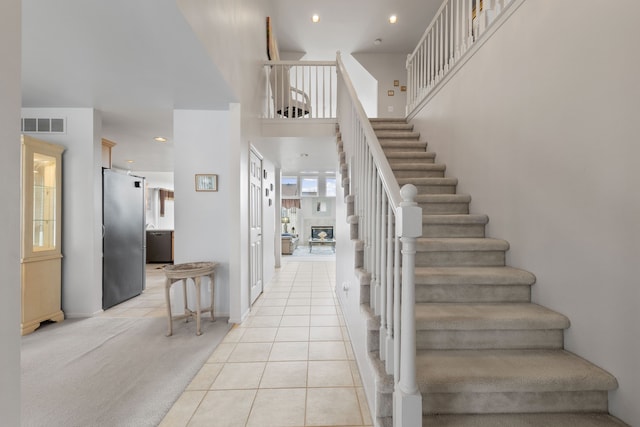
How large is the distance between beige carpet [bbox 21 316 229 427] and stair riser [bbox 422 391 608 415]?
170 cm

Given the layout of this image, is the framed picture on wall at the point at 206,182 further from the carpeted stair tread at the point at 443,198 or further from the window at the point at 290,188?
the window at the point at 290,188

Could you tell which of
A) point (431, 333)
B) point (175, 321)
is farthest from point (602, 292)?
point (175, 321)

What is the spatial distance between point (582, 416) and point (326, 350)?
5.47 ft

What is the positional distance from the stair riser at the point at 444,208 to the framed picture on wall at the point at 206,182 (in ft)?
7.62

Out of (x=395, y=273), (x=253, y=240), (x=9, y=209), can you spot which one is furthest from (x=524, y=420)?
(x=253, y=240)

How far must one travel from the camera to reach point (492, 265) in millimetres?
2158

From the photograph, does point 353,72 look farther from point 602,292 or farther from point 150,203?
point 150,203

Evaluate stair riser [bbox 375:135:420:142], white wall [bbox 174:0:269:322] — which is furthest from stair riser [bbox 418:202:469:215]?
white wall [bbox 174:0:269:322]

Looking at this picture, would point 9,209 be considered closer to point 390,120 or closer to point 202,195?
point 202,195

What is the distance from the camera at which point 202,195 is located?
338cm

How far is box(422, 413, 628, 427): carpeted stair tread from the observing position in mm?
1326

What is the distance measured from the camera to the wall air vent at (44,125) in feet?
10.7

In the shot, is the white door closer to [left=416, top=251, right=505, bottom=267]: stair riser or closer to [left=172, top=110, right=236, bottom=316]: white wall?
[left=172, top=110, right=236, bottom=316]: white wall

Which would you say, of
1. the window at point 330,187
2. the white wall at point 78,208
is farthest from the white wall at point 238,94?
the window at point 330,187
